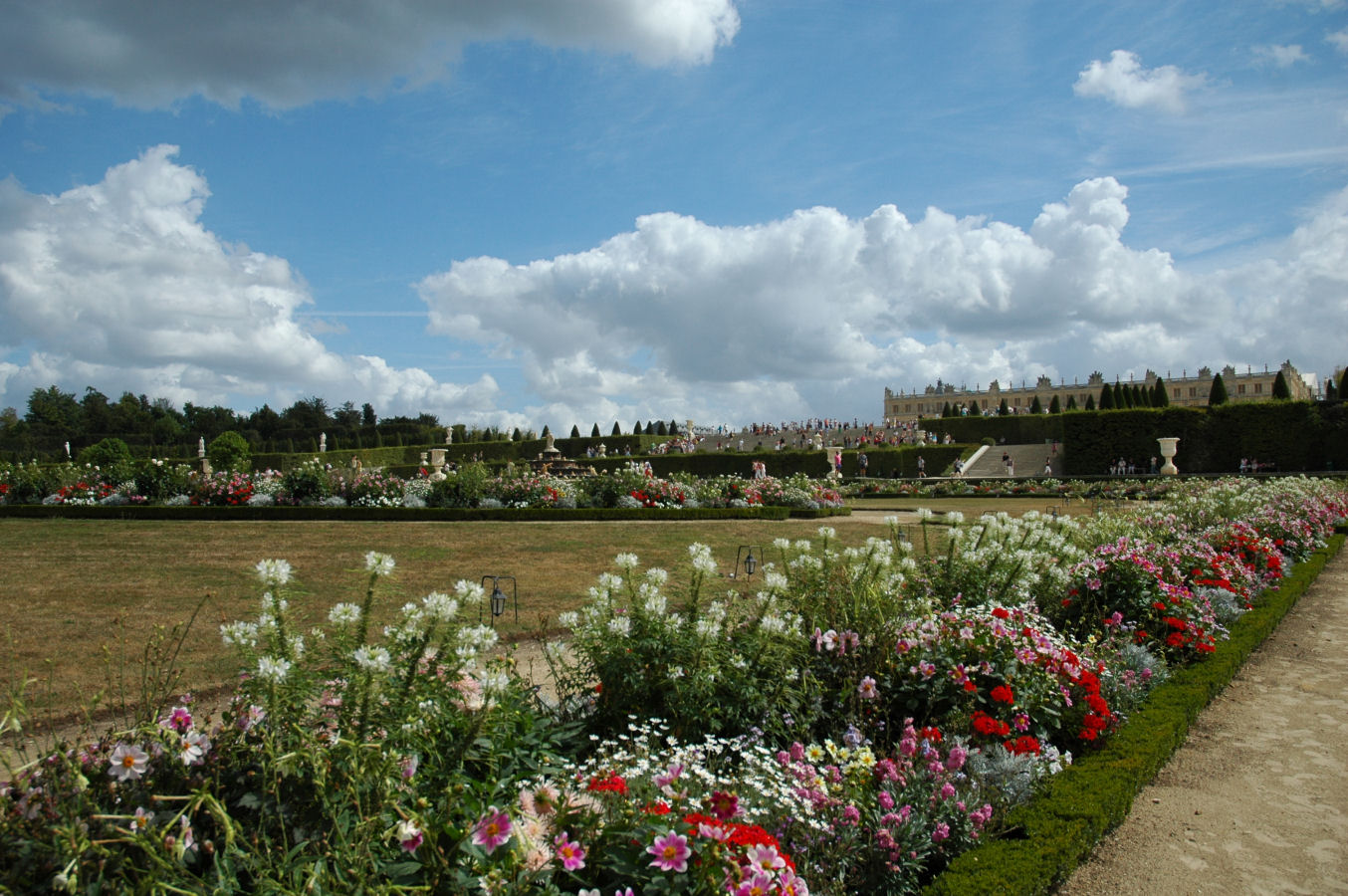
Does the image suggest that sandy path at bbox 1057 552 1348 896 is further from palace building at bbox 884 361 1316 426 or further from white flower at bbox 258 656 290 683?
palace building at bbox 884 361 1316 426

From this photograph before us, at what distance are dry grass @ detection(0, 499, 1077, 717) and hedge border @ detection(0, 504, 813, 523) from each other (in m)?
0.78

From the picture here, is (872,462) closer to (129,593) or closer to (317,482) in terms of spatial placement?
(317,482)

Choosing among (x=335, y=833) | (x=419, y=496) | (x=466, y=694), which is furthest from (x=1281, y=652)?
(x=419, y=496)

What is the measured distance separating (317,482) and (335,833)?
15686mm

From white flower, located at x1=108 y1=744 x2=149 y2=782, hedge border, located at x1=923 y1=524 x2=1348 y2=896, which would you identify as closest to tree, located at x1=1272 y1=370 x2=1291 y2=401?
hedge border, located at x1=923 y1=524 x2=1348 y2=896

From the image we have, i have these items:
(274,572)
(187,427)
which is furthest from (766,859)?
(187,427)

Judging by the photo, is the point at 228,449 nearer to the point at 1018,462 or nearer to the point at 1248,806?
the point at 1018,462

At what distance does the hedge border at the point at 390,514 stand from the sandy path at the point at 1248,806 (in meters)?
10.8

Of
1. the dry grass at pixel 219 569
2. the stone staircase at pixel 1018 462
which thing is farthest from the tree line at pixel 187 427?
the dry grass at pixel 219 569

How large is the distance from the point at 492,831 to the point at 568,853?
21 centimetres

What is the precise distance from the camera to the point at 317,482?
16422mm

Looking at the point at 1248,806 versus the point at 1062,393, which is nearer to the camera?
the point at 1248,806

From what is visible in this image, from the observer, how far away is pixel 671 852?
1976 millimetres

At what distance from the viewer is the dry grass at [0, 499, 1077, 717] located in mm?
5508
